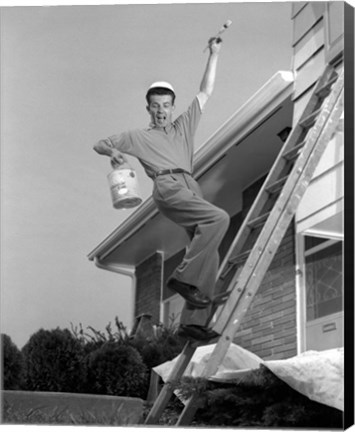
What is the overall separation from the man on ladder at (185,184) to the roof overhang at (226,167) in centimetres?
8

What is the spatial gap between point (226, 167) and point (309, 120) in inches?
21.8

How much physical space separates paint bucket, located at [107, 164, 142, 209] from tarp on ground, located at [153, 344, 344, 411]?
88 centimetres

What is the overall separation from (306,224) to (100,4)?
171 centimetres

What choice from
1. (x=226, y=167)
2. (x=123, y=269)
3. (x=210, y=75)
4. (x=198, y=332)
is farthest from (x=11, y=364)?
(x=210, y=75)

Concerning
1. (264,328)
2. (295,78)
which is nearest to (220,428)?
(264,328)

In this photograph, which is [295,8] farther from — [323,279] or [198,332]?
[198,332]

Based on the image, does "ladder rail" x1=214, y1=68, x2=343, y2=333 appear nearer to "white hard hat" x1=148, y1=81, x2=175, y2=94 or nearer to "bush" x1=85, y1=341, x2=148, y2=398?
"bush" x1=85, y1=341, x2=148, y2=398

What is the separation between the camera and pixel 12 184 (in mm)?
4848

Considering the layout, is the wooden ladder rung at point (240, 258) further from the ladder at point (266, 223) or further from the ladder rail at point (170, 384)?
the ladder rail at point (170, 384)

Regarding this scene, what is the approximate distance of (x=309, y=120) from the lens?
5109 mm

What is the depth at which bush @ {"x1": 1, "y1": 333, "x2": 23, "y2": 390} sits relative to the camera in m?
4.74

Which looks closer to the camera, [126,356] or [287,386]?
[287,386]

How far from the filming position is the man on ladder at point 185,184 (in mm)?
4664

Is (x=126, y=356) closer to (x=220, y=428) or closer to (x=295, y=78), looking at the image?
(x=220, y=428)
